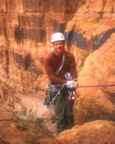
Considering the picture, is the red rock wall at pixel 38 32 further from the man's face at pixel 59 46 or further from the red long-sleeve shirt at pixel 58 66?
the man's face at pixel 59 46

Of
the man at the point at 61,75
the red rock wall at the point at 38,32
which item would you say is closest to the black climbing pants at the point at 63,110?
the man at the point at 61,75

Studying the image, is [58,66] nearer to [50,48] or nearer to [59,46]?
[59,46]

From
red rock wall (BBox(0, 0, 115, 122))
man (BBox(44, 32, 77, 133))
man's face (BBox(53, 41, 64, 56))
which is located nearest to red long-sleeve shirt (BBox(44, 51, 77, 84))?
man (BBox(44, 32, 77, 133))

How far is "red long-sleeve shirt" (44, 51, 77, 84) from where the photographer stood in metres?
5.91

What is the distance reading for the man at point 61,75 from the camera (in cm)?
583

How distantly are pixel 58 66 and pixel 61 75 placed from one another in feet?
0.73

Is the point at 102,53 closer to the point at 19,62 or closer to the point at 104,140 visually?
the point at 104,140

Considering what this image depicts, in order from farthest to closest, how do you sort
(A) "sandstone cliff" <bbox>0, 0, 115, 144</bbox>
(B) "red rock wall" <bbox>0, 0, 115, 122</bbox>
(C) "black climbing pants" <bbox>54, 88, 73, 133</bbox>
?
(B) "red rock wall" <bbox>0, 0, 115, 122</bbox>
(C) "black climbing pants" <bbox>54, 88, 73, 133</bbox>
(A) "sandstone cliff" <bbox>0, 0, 115, 144</bbox>

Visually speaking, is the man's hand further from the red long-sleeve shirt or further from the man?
the red long-sleeve shirt

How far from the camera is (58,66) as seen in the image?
609 centimetres

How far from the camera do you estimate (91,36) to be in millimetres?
8789

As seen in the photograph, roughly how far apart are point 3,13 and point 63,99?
887 cm

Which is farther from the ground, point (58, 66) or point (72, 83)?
point (58, 66)

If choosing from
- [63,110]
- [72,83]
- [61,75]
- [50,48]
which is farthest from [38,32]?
[72,83]
